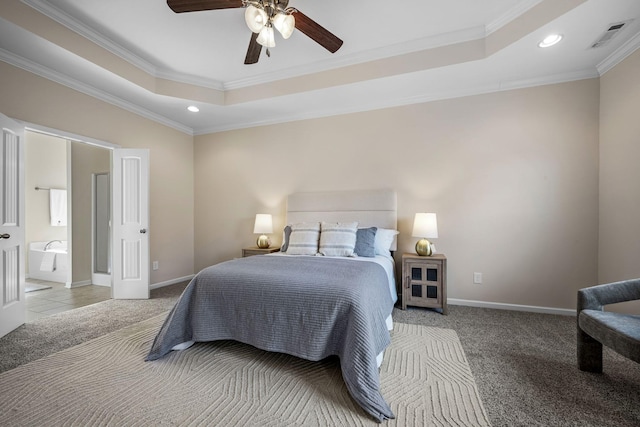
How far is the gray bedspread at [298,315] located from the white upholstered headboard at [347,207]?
126 centimetres

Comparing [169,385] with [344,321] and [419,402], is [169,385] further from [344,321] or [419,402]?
[419,402]

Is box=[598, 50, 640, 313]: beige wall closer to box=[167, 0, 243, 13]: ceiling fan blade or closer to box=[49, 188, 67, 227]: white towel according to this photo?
box=[167, 0, 243, 13]: ceiling fan blade

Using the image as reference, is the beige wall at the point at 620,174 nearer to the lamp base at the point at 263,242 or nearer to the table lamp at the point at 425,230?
the table lamp at the point at 425,230

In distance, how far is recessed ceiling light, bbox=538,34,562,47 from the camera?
2309 millimetres

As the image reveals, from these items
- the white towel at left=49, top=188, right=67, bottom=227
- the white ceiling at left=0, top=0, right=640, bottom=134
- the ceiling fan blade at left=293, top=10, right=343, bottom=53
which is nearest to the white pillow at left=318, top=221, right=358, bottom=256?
the white ceiling at left=0, top=0, right=640, bottom=134

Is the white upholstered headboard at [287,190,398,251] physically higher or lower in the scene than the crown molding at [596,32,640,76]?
lower

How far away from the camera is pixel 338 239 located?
3080 millimetres

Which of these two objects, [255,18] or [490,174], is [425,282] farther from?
[255,18]

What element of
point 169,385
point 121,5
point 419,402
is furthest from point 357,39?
point 169,385

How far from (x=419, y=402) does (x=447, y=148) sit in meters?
2.80

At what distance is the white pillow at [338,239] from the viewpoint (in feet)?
9.87

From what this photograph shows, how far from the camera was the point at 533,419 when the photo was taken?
1402 millimetres

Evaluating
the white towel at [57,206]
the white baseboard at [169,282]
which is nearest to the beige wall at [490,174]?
the white baseboard at [169,282]

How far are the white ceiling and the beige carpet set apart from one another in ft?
8.99
